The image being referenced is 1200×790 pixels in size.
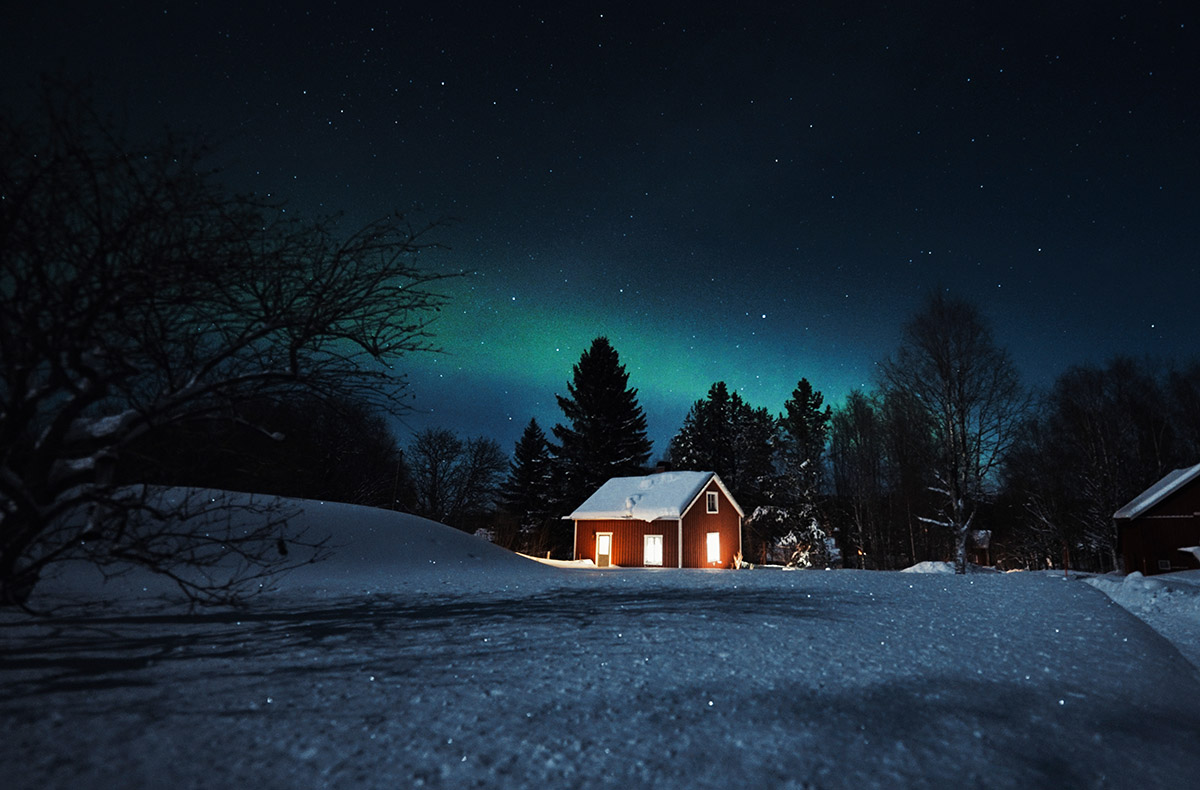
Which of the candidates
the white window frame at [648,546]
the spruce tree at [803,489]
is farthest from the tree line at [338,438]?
the white window frame at [648,546]

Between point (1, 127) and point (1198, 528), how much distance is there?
32.3 metres

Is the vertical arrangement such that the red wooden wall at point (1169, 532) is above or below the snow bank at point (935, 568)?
above

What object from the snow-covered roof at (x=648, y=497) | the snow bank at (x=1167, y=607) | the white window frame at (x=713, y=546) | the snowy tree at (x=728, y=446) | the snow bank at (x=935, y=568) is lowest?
the snow bank at (x=1167, y=607)

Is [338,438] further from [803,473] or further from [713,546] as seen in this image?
[803,473]

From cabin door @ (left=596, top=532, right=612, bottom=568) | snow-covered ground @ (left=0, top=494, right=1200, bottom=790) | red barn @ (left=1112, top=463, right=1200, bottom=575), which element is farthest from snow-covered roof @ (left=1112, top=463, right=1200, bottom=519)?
snow-covered ground @ (left=0, top=494, right=1200, bottom=790)

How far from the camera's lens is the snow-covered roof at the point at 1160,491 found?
21.4 meters

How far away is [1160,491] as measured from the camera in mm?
22062

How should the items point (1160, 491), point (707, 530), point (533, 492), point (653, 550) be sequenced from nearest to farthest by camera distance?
point (1160, 491) → point (653, 550) → point (707, 530) → point (533, 492)

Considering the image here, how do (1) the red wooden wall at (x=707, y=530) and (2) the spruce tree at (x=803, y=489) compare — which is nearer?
(1) the red wooden wall at (x=707, y=530)

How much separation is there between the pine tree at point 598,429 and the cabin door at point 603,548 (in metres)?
9.63

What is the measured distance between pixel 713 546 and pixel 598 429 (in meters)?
13.2

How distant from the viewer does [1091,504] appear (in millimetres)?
30750

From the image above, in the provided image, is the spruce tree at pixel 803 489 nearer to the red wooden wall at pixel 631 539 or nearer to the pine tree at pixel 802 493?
the pine tree at pixel 802 493

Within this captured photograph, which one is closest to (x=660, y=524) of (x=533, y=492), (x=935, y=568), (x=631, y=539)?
(x=631, y=539)
